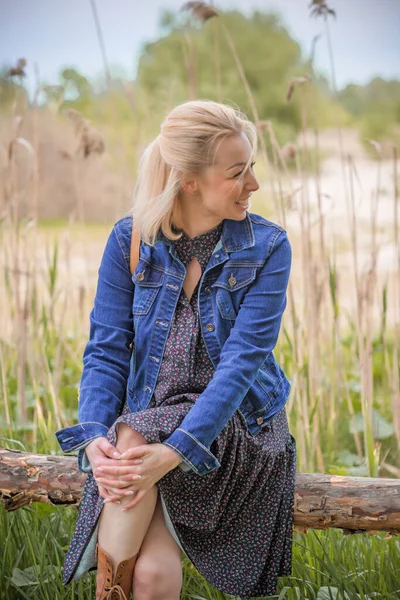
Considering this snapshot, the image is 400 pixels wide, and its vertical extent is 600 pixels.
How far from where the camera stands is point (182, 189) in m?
1.60

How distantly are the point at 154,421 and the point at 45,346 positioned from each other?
3.38 ft

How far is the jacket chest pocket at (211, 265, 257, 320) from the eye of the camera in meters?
1.55

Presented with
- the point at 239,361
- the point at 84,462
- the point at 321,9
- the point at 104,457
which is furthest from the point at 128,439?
the point at 321,9

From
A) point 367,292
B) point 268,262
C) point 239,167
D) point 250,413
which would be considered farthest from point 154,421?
point 367,292

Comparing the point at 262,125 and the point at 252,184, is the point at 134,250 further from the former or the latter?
the point at 262,125

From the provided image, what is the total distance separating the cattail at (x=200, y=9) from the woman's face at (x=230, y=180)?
2.45 feet

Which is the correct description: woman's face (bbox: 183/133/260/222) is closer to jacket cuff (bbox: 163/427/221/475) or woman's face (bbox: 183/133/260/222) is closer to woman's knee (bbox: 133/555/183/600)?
jacket cuff (bbox: 163/427/221/475)

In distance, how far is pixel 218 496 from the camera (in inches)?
56.5

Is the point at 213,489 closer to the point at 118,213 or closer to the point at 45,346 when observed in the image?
the point at 45,346

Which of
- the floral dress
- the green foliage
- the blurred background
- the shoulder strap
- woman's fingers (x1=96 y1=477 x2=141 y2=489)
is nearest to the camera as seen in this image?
woman's fingers (x1=96 y1=477 x2=141 y2=489)

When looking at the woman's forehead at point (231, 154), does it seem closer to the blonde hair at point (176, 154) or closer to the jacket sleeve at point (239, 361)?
the blonde hair at point (176, 154)

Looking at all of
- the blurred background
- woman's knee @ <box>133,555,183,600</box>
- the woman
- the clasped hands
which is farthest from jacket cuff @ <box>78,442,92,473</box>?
the blurred background

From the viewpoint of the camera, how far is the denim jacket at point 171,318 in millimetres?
1491

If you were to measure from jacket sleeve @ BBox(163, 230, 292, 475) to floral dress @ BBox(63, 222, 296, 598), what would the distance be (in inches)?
2.1
